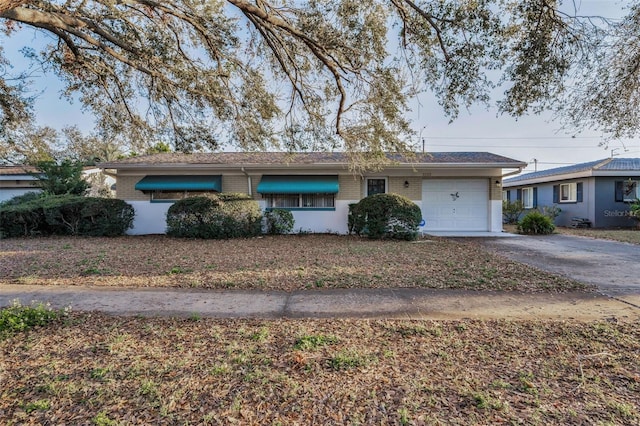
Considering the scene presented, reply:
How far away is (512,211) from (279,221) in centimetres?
1560

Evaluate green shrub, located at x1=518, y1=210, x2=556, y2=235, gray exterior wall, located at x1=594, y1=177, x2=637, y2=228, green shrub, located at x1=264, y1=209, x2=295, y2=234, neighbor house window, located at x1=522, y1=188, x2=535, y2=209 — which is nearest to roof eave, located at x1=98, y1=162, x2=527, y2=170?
green shrub, located at x1=264, y1=209, x2=295, y2=234

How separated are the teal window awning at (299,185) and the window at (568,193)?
15.8 metres

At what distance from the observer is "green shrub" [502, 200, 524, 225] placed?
20688 mm

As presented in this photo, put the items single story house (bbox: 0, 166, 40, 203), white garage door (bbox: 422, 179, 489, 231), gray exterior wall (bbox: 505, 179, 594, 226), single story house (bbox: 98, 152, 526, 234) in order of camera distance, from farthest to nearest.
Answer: single story house (bbox: 0, 166, 40, 203) → gray exterior wall (bbox: 505, 179, 594, 226) → white garage door (bbox: 422, 179, 489, 231) → single story house (bbox: 98, 152, 526, 234)

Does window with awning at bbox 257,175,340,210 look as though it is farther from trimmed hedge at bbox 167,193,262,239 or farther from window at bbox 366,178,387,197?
trimmed hedge at bbox 167,193,262,239

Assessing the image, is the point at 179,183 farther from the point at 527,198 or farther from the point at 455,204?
the point at 527,198

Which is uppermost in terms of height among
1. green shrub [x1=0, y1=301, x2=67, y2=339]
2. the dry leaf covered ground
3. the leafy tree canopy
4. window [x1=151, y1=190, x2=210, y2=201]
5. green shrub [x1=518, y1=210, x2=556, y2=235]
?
the leafy tree canopy

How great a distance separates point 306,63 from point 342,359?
21.7 ft

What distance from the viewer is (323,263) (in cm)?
754

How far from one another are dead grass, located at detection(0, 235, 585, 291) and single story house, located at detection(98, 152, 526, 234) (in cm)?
354

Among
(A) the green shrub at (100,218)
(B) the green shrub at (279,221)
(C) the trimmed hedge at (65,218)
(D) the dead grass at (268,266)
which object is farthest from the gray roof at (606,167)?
(C) the trimmed hedge at (65,218)

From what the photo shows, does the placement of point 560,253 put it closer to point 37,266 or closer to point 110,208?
point 37,266

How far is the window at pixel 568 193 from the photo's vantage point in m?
20.1

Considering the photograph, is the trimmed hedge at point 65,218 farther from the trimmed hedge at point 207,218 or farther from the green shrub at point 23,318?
the green shrub at point 23,318
